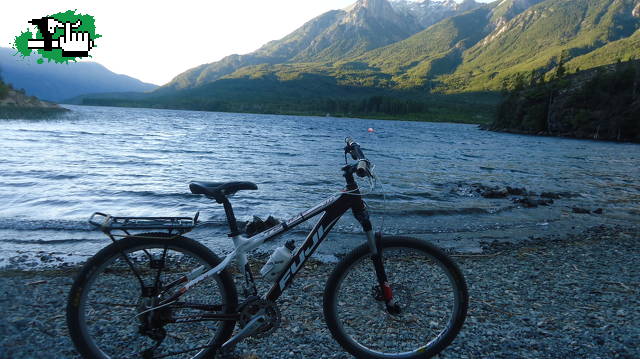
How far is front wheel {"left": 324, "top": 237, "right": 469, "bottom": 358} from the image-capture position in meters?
4.45

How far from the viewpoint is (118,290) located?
169 inches

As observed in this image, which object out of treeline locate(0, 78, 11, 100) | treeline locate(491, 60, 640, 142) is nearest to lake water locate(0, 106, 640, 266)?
treeline locate(491, 60, 640, 142)

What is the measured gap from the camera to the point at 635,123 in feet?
330

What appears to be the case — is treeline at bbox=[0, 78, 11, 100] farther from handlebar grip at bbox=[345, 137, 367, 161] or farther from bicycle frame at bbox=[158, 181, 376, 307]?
handlebar grip at bbox=[345, 137, 367, 161]

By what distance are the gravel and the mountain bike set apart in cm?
70

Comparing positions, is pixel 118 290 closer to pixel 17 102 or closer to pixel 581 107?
pixel 581 107

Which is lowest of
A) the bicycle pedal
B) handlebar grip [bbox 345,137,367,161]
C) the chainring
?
the bicycle pedal

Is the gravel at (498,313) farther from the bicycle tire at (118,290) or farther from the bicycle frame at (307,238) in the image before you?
the bicycle frame at (307,238)

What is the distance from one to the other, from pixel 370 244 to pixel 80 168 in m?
28.5

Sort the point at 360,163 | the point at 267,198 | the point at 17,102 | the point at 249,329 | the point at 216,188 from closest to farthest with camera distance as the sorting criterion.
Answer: the point at 216,188
the point at 360,163
the point at 249,329
the point at 267,198
the point at 17,102

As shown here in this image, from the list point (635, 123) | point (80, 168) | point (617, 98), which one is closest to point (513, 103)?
point (617, 98)

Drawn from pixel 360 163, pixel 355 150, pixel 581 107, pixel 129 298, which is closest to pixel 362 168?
pixel 360 163

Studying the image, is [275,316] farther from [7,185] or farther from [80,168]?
[80,168]

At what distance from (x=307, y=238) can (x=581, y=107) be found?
143421mm
